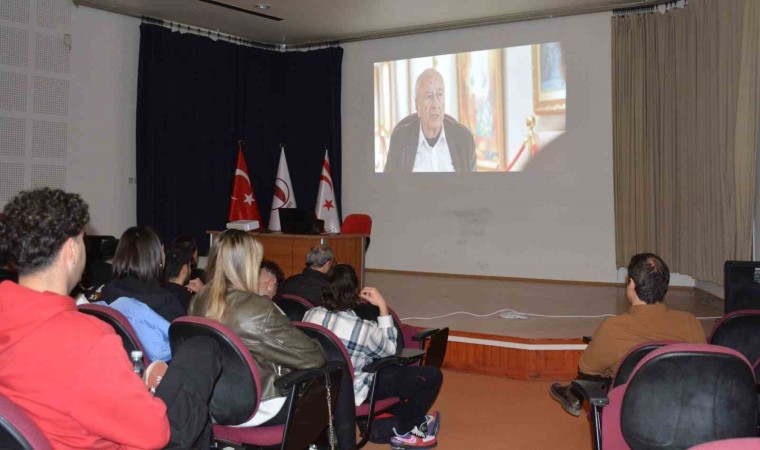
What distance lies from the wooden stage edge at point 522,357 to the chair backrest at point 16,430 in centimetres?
399

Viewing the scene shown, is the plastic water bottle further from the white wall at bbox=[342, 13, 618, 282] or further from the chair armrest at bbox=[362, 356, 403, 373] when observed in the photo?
the white wall at bbox=[342, 13, 618, 282]

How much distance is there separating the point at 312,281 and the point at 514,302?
3.44 metres

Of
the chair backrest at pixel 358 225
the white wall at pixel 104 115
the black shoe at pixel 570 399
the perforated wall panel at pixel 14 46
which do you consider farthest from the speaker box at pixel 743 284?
the perforated wall panel at pixel 14 46

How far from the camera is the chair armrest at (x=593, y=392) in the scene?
7.33ft

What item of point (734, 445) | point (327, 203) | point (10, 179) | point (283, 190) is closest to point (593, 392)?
point (734, 445)

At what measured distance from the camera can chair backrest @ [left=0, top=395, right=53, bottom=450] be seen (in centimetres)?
125

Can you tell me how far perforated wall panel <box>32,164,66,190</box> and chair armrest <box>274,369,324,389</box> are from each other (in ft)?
19.8

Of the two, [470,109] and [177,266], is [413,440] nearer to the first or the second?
[177,266]

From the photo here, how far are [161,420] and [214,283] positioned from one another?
1149mm

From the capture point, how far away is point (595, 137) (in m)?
8.23

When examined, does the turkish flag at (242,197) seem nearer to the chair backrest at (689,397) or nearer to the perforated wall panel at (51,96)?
the perforated wall panel at (51,96)

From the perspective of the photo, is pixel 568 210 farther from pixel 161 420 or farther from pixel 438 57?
pixel 161 420

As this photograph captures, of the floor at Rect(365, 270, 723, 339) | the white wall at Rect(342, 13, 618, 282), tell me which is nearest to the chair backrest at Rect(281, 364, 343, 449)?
the floor at Rect(365, 270, 723, 339)

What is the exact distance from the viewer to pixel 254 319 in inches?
96.0
